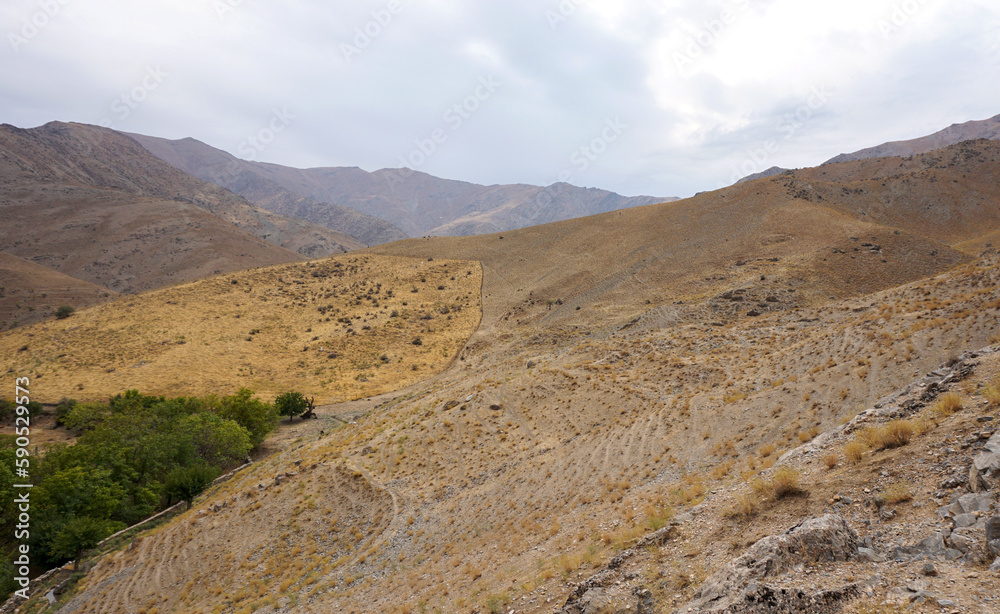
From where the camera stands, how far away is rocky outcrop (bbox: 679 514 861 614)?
4.21 meters

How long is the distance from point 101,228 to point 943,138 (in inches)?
11004

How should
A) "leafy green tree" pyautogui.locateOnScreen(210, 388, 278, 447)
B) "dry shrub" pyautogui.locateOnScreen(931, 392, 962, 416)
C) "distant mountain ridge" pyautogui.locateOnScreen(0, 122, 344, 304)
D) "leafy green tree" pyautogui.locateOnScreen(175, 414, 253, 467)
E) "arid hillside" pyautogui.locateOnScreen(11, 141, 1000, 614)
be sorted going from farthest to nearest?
"distant mountain ridge" pyautogui.locateOnScreen(0, 122, 344, 304) < "leafy green tree" pyautogui.locateOnScreen(210, 388, 278, 447) < "leafy green tree" pyautogui.locateOnScreen(175, 414, 253, 467) < "dry shrub" pyautogui.locateOnScreen(931, 392, 962, 416) < "arid hillside" pyautogui.locateOnScreen(11, 141, 1000, 614)

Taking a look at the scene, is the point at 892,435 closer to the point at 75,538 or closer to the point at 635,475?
the point at 635,475

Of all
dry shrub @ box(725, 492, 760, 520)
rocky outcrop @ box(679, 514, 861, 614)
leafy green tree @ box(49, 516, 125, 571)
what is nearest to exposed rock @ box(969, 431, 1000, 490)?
rocky outcrop @ box(679, 514, 861, 614)

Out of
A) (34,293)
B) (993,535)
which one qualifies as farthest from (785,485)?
(34,293)

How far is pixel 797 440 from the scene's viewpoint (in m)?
10.4

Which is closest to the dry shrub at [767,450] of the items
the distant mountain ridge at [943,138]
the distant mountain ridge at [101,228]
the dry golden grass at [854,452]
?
the dry golden grass at [854,452]

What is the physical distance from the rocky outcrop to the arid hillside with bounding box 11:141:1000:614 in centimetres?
6

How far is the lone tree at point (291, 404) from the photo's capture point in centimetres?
3100

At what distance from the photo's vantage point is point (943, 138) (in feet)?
540

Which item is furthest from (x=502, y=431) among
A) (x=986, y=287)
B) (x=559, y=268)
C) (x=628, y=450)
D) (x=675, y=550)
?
(x=559, y=268)

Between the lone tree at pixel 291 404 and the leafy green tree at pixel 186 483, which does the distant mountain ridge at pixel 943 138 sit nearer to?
the lone tree at pixel 291 404

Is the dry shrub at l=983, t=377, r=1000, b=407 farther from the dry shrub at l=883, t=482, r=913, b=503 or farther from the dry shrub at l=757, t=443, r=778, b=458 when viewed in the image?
the dry shrub at l=757, t=443, r=778, b=458

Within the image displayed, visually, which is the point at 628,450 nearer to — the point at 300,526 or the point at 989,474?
the point at 989,474
